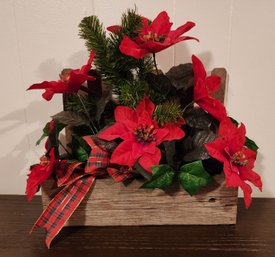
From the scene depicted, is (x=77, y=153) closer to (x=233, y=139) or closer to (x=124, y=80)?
(x=124, y=80)

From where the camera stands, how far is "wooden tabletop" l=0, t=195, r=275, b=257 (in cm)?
57

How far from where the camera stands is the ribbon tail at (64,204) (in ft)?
1.93

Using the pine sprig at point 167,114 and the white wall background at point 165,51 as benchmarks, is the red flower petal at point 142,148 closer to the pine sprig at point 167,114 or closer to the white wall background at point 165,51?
the pine sprig at point 167,114

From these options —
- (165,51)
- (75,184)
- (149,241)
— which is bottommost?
(149,241)

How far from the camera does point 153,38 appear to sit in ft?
1.85

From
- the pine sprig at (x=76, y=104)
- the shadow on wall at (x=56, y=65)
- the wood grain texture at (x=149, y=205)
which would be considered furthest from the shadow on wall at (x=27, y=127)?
the wood grain texture at (x=149, y=205)

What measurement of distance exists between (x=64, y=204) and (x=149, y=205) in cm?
16

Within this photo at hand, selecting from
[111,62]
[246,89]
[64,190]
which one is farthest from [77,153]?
→ [246,89]

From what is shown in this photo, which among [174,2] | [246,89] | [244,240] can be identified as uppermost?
[174,2]

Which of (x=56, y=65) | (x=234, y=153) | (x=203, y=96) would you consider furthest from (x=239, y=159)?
(x=56, y=65)

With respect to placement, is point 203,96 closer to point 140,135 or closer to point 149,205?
point 140,135

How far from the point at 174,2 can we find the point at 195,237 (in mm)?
487

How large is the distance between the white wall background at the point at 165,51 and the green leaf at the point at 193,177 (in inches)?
10.4

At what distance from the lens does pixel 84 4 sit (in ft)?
2.31
